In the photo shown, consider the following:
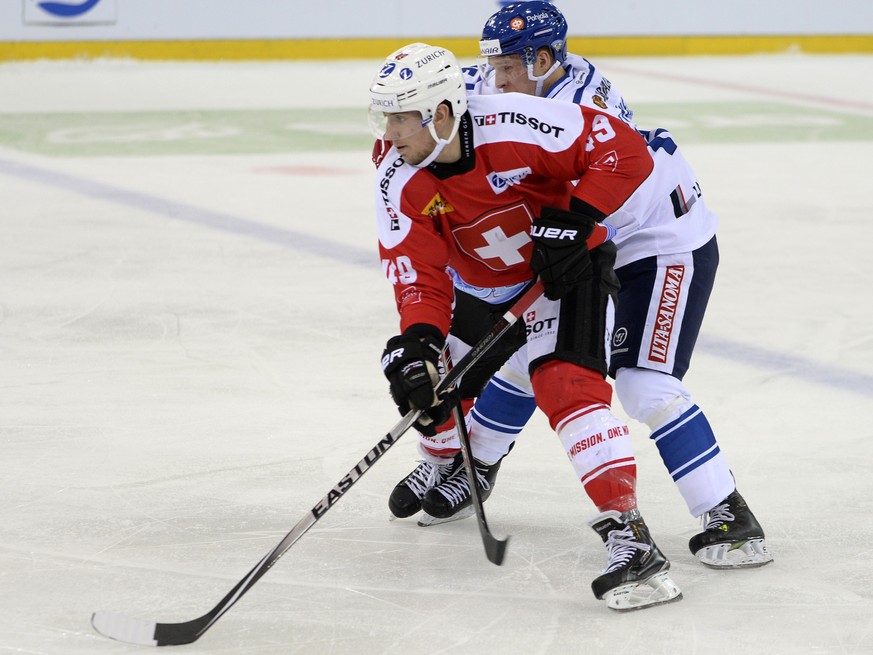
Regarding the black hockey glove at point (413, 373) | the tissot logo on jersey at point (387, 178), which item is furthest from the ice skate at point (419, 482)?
the tissot logo on jersey at point (387, 178)

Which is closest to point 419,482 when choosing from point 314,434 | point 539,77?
point 314,434

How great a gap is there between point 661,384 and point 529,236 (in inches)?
16.4

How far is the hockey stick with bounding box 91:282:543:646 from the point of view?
7.88 ft

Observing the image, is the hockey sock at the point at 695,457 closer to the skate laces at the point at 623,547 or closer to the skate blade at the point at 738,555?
the skate blade at the point at 738,555

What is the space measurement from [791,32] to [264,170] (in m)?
8.75

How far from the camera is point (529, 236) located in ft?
9.02

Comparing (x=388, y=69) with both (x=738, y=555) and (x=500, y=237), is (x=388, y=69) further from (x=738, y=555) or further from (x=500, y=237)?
(x=738, y=555)

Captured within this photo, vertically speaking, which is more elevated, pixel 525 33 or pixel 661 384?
pixel 525 33

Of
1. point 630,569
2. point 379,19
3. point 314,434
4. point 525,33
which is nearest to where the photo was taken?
point 630,569

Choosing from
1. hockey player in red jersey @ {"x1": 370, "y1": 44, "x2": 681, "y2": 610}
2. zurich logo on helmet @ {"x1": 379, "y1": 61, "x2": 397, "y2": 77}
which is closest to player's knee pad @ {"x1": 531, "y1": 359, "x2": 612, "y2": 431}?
hockey player in red jersey @ {"x1": 370, "y1": 44, "x2": 681, "y2": 610}

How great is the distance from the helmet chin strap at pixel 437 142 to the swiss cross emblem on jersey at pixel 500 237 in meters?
0.16

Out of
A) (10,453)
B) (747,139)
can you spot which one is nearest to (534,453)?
(10,453)

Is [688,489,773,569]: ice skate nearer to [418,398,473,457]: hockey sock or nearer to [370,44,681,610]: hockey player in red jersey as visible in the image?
[370,44,681,610]: hockey player in red jersey

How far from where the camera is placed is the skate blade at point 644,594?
2.53 meters
